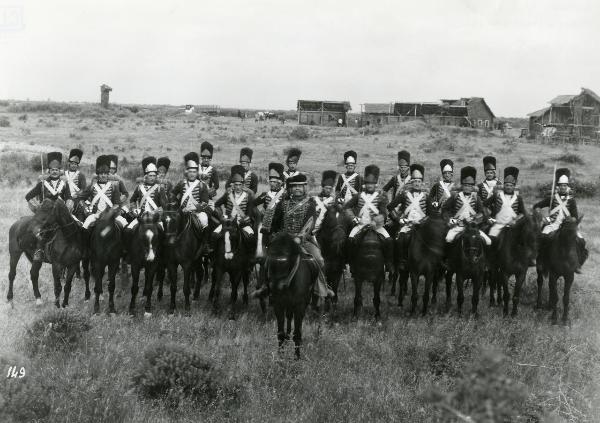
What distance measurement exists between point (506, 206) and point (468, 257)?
5.76 ft

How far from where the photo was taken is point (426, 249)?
33.8 ft

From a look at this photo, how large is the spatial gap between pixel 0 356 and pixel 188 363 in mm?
2491

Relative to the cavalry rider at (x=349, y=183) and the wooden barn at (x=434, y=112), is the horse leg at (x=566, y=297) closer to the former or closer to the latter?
the cavalry rider at (x=349, y=183)

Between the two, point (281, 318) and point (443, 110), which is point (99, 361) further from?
point (443, 110)

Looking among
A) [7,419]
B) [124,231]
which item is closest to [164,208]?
[124,231]

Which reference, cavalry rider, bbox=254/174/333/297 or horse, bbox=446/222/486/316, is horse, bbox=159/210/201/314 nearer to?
cavalry rider, bbox=254/174/333/297

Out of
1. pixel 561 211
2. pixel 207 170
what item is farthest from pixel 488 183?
pixel 207 170

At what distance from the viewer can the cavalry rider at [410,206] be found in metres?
10.8

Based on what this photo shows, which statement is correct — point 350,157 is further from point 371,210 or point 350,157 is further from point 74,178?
point 74,178

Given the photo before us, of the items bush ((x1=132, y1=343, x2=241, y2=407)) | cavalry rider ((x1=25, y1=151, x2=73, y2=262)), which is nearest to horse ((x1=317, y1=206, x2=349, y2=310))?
bush ((x1=132, y1=343, x2=241, y2=407))

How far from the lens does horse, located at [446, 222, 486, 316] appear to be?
382 inches

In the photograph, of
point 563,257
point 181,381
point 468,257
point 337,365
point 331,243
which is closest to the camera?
point 181,381

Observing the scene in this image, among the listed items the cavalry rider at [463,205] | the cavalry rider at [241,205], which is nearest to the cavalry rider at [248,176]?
the cavalry rider at [241,205]

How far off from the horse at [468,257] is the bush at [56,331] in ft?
21.8
